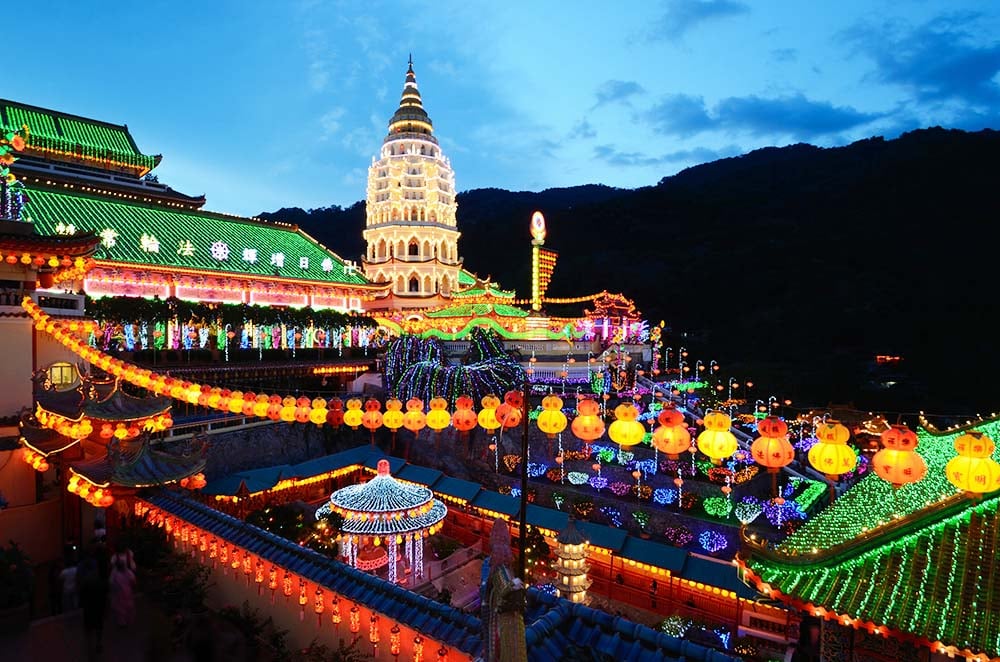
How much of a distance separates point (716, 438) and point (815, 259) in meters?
64.9

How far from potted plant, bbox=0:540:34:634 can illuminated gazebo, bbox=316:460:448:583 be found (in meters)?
6.19

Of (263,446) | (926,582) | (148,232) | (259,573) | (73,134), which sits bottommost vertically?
(263,446)

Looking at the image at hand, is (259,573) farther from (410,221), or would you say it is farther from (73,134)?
(410,221)

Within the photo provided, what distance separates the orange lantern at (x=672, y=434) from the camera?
26.5 ft

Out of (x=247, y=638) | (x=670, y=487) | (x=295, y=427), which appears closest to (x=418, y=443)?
(x=295, y=427)

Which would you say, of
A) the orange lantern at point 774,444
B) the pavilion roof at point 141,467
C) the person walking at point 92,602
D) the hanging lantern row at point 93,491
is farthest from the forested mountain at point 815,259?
the person walking at point 92,602

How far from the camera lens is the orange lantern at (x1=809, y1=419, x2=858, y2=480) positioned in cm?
698

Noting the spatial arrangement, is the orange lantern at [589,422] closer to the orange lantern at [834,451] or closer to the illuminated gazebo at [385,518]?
the orange lantern at [834,451]

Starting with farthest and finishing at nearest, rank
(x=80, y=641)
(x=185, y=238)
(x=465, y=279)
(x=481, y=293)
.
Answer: (x=465, y=279) < (x=481, y=293) < (x=185, y=238) < (x=80, y=641)

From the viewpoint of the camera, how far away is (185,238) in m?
27.9

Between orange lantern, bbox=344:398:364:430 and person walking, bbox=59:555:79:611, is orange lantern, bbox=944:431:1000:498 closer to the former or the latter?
orange lantern, bbox=344:398:364:430

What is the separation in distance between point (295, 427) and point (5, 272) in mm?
12019

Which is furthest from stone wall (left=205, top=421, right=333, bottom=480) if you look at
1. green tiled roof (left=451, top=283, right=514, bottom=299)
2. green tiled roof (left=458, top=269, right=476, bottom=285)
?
green tiled roof (left=458, top=269, right=476, bottom=285)

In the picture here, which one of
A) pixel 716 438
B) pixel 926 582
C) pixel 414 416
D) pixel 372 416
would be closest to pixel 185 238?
pixel 372 416
